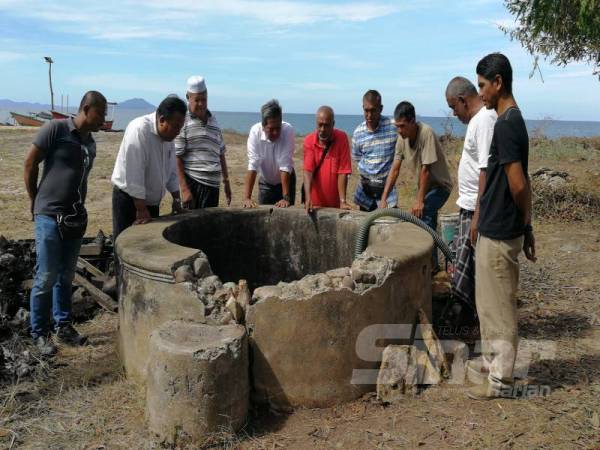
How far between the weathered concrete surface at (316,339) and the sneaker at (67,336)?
2032 mm

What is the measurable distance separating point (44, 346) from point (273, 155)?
2.67 metres

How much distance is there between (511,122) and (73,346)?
3.82m

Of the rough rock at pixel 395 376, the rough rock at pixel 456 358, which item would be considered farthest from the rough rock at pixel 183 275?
the rough rock at pixel 456 358

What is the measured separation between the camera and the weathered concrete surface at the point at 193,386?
11.1ft

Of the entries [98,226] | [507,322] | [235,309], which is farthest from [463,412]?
[98,226]

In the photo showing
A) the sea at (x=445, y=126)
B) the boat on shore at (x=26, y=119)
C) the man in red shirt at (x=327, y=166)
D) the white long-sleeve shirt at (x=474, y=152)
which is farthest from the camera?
the boat on shore at (x=26, y=119)

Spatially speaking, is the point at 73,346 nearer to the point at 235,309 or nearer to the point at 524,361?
the point at 235,309

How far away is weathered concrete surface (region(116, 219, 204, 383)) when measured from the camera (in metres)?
3.91

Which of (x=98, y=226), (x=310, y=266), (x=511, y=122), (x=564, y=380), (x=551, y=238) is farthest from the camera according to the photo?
(x=98, y=226)

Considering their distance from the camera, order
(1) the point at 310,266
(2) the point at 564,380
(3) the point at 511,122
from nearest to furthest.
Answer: (3) the point at 511,122 → (2) the point at 564,380 → (1) the point at 310,266

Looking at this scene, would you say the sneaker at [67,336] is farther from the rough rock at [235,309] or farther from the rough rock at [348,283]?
the rough rock at [348,283]

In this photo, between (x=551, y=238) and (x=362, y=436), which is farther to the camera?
(x=551, y=238)

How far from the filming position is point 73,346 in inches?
200

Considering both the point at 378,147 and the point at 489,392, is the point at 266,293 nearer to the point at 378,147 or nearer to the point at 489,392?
the point at 489,392
